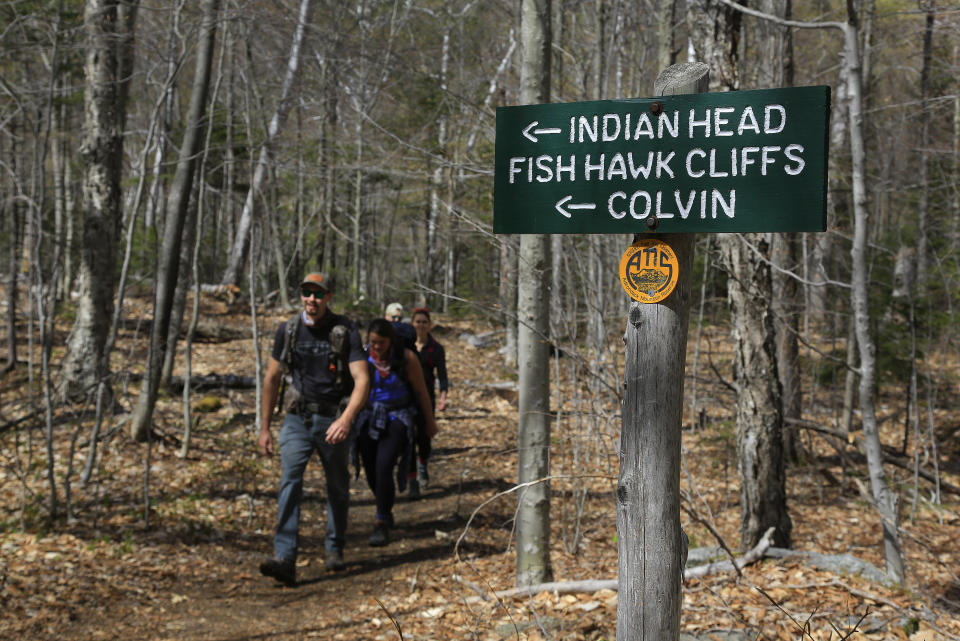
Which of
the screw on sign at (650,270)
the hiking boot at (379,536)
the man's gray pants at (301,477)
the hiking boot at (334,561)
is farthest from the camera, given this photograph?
the hiking boot at (379,536)

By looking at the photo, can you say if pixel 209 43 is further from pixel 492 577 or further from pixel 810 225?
Result: pixel 810 225

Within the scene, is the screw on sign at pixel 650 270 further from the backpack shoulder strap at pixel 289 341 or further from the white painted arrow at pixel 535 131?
the backpack shoulder strap at pixel 289 341

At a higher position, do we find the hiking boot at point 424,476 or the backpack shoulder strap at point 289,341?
the backpack shoulder strap at point 289,341

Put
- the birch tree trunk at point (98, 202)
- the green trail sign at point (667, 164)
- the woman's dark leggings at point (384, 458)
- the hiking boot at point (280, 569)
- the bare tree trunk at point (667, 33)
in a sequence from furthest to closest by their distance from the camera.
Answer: the birch tree trunk at point (98, 202), the bare tree trunk at point (667, 33), the woman's dark leggings at point (384, 458), the hiking boot at point (280, 569), the green trail sign at point (667, 164)

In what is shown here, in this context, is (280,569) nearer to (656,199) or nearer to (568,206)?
(568,206)

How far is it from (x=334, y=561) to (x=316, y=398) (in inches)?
47.6

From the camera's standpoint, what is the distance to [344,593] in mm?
5156

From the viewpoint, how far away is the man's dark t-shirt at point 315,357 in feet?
17.9

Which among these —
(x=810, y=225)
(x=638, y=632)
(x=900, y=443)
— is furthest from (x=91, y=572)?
(x=900, y=443)

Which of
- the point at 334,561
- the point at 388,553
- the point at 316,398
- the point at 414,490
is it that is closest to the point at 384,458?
the point at 388,553

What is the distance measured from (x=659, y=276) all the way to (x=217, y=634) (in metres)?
3.54

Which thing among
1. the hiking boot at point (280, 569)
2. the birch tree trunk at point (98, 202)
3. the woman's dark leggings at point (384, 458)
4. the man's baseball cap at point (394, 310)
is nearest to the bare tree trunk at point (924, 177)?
the man's baseball cap at point (394, 310)

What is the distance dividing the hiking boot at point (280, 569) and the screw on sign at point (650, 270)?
385 centimetres

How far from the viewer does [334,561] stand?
18.2 feet
